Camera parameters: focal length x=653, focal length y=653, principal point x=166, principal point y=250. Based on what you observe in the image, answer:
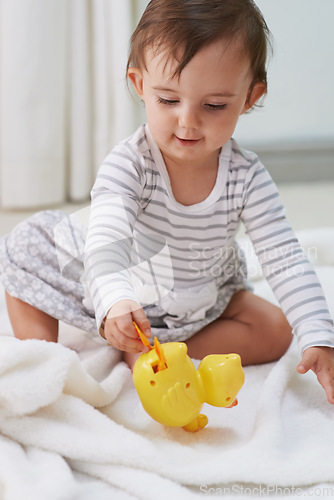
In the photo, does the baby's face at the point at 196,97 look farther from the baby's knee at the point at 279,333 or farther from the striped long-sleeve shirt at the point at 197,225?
the baby's knee at the point at 279,333

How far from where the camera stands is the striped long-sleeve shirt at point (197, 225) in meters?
0.82

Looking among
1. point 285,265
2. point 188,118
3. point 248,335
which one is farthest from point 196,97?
point 248,335

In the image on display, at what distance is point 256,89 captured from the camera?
838 mm

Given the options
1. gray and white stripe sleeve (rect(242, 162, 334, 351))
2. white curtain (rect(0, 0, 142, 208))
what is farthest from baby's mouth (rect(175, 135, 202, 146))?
white curtain (rect(0, 0, 142, 208))

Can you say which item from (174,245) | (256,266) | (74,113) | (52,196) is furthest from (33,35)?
(174,245)

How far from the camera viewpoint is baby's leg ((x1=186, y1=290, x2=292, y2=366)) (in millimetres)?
917

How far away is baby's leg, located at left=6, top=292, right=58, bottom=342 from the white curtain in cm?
86

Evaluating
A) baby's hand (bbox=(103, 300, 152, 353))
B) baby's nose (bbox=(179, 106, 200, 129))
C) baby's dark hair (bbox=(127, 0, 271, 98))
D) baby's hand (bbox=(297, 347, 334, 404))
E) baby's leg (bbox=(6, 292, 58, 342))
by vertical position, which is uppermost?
baby's dark hair (bbox=(127, 0, 271, 98))

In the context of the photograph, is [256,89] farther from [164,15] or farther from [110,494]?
[110,494]

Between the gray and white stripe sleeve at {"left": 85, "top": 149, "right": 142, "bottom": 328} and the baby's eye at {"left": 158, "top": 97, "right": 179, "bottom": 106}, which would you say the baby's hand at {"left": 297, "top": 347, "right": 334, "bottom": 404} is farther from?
the baby's eye at {"left": 158, "top": 97, "right": 179, "bottom": 106}

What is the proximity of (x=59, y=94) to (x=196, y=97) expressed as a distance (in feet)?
3.39

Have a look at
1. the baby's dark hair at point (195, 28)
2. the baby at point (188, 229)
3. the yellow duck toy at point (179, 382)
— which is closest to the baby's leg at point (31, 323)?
the baby at point (188, 229)

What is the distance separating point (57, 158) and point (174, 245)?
3.04 feet

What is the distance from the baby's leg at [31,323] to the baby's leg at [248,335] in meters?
0.19
